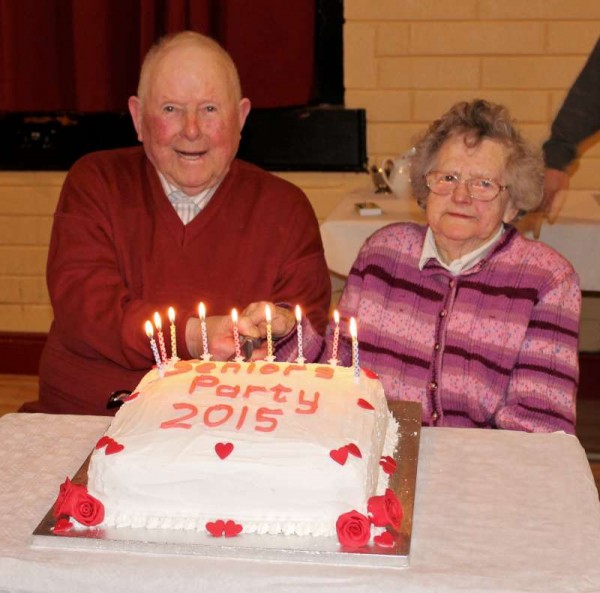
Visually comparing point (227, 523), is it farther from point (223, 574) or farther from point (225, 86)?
point (225, 86)

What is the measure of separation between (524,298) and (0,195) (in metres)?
2.73

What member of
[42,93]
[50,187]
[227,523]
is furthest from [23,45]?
[227,523]

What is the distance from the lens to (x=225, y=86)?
93.6 inches

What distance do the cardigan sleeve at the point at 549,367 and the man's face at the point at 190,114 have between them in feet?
2.66

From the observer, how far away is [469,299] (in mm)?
2127

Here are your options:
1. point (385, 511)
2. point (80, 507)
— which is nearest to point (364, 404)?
point (385, 511)

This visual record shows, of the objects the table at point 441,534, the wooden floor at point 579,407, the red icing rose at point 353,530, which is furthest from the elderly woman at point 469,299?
the wooden floor at point 579,407

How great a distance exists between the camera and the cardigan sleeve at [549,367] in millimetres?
1975

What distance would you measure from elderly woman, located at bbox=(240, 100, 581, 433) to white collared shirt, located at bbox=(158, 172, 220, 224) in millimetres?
405

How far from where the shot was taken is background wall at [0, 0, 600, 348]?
3777 millimetres

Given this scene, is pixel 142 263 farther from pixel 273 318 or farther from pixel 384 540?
pixel 384 540

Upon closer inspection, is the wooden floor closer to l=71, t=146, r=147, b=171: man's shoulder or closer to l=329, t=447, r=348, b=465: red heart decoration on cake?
l=71, t=146, r=147, b=171: man's shoulder

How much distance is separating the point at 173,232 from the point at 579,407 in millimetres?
2294

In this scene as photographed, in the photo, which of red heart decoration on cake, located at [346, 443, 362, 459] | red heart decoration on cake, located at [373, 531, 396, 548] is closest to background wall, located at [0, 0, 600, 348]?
red heart decoration on cake, located at [346, 443, 362, 459]
